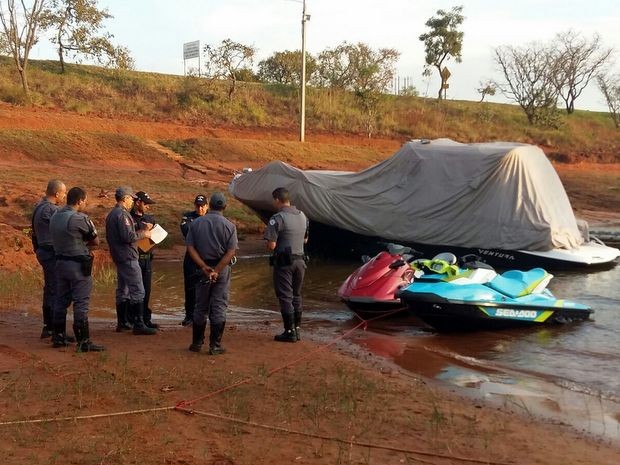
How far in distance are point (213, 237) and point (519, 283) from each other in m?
4.46

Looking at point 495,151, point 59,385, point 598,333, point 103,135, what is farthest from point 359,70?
point 59,385

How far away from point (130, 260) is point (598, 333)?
610cm

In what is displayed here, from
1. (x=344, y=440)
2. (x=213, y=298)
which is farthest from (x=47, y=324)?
(x=344, y=440)

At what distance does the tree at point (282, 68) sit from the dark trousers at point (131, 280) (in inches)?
1642

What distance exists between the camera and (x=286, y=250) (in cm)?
883

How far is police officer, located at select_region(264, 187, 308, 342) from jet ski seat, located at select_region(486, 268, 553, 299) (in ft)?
9.10

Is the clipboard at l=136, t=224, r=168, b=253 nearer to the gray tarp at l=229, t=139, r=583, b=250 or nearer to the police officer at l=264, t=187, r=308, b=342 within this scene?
the police officer at l=264, t=187, r=308, b=342

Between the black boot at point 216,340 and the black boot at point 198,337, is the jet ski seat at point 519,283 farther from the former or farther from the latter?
the black boot at point 198,337

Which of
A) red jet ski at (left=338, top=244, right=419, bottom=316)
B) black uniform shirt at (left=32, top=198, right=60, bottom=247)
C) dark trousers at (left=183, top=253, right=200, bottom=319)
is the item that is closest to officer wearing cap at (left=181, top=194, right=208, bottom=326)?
dark trousers at (left=183, top=253, right=200, bottom=319)

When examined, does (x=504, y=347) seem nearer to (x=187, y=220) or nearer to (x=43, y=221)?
(x=187, y=220)

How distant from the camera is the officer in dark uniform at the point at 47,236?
28.0 ft

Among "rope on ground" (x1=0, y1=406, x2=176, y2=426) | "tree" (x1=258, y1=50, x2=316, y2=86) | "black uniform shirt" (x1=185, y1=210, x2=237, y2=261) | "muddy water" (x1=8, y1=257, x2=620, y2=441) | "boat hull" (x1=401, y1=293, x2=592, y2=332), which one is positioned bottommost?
"muddy water" (x1=8, y1=257, x2=620, y2=441)

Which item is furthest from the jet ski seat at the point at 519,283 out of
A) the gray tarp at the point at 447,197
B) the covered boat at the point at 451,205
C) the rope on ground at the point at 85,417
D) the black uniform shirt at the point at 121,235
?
the rope on ground at the point at 85,417

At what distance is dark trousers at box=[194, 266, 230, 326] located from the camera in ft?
26.8
